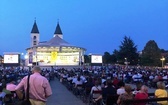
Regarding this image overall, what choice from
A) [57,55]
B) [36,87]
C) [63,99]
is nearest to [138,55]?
[57,55]

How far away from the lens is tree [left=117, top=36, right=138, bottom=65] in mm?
91244

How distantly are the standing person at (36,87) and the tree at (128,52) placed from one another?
83.9 metres

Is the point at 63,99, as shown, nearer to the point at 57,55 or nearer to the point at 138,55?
the point at 138,55

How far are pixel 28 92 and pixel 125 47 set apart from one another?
284ft

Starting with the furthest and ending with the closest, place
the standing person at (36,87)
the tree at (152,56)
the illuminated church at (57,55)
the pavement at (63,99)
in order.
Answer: the illuminated church at (57,55), the tree at (152,56), the pavement at (63,99), the standing person at (36,87)

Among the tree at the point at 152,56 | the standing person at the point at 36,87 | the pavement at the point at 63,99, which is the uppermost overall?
the tree at the point at 152,56

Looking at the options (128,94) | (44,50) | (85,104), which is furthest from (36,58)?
(128,94)

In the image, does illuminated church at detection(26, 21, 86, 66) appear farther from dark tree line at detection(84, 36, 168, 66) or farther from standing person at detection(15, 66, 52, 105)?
standing person at detection(15, 66, 52, 105)

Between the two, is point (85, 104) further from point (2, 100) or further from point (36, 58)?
point (36, 58)

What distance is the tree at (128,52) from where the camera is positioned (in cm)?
9124

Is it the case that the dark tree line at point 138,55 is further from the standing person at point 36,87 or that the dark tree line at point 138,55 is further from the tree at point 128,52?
the standing person at point 36,87

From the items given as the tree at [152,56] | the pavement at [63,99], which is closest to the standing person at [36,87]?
the pavement at [63,99]

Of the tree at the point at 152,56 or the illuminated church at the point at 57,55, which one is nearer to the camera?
the tree at the point at 152,56

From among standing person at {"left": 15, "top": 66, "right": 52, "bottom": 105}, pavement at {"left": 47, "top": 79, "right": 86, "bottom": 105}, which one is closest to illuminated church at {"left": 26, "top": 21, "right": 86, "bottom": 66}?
pavement at {"left": 47, "top": 79, "right": 86, "bottom": 105}
